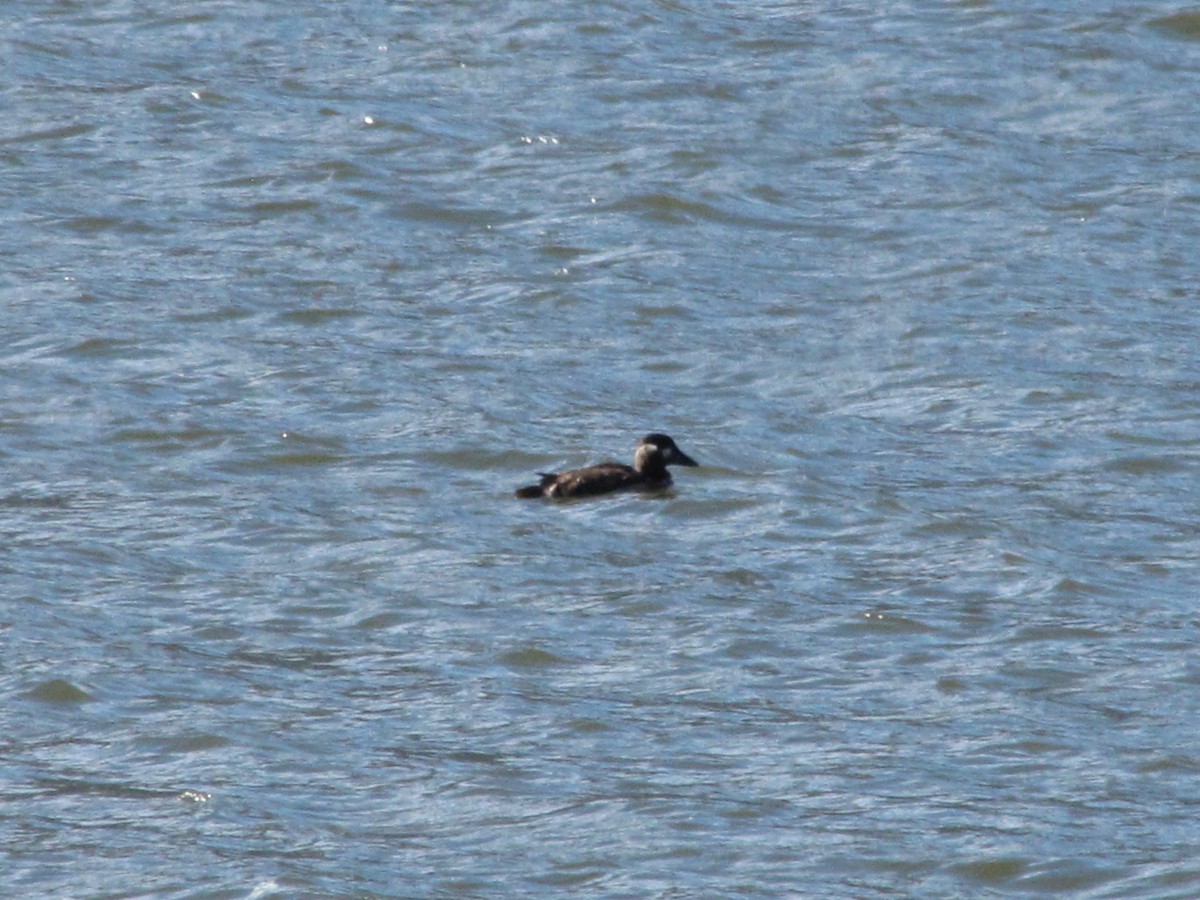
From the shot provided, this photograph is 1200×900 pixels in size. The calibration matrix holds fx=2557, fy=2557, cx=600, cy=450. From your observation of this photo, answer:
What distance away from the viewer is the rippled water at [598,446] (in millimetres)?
8297

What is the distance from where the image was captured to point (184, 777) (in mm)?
8516

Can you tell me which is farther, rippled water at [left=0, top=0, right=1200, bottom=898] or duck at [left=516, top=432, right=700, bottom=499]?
duck at [left=516, top=432, right=700, bottom=499]

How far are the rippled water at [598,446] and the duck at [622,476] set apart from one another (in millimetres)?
143

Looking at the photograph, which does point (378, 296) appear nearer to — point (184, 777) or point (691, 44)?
point (691, 44)

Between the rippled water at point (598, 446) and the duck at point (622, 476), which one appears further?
the duck at point (622, 476)

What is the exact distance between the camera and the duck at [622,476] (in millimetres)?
11719

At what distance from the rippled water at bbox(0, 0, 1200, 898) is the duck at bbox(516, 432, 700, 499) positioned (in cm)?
14

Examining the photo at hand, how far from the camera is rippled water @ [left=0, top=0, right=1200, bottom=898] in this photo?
830 cm

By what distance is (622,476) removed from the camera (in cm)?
1186

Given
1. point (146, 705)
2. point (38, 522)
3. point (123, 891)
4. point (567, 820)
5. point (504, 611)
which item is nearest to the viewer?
point (123, 891)

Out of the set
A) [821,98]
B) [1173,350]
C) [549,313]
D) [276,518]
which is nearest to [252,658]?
[276,518]

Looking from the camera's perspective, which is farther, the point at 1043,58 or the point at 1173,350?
the point at 1043,58

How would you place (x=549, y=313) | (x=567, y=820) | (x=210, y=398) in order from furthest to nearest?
1. (x=549, y=313)
2. (x=210, y=398)
3. (x=567, y=820)

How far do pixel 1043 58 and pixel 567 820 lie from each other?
11502 millimetres
